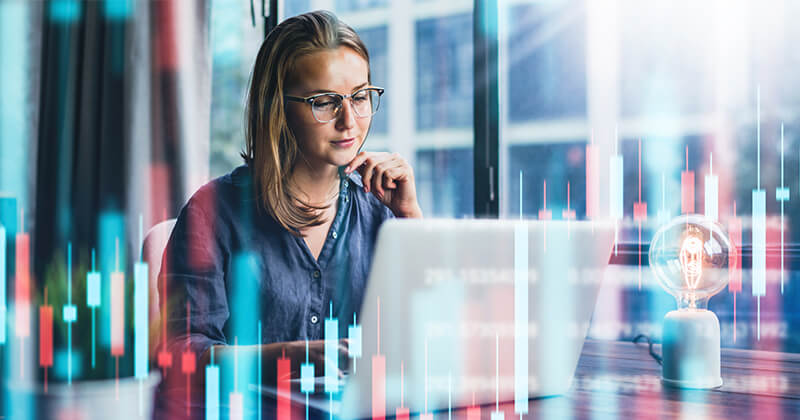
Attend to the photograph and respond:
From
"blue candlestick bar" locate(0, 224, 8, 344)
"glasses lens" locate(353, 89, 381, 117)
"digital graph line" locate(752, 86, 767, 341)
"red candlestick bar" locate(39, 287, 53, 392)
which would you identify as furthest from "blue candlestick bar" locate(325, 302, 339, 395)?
"blue candlestick bar" locate(0, 224, 8, 344)

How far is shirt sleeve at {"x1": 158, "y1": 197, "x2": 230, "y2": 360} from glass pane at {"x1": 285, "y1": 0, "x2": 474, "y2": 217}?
2251 mm

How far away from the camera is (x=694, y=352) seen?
3.05 ft

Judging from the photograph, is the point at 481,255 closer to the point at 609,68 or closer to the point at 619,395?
the point at 619,395

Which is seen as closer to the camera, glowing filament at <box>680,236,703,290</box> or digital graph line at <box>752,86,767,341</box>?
glowing filament at <box>680,236,703,290</box>

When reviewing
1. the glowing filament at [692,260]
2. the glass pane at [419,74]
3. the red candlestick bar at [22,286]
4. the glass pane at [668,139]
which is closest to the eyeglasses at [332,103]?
the glass pane at [668,139]

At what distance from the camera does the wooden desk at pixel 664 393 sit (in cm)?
77

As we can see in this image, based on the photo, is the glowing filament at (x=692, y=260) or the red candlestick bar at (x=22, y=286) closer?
Result: the glowing filament at (x=692, y=260)

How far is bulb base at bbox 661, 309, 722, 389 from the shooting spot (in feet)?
3.04

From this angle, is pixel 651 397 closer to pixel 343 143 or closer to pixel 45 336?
pixel 343 143

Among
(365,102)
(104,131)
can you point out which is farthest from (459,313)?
(104,131)

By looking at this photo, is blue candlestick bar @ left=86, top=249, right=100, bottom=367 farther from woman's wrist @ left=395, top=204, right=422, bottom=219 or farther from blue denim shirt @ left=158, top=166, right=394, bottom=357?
woman's wrist @ left=395, top=204, right=422, bottom=219

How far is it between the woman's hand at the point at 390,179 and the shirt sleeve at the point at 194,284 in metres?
0.32

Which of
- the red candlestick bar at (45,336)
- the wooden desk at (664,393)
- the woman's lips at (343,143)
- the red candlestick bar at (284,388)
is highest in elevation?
the woman's lips at (343,143)

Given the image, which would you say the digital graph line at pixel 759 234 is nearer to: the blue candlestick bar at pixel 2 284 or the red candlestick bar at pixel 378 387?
the red candlestick bar at pixel 378 387
